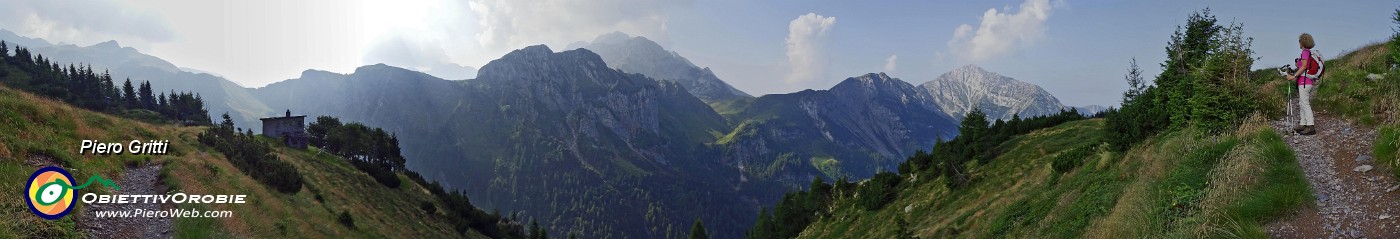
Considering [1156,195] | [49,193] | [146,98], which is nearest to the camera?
[1156,195]

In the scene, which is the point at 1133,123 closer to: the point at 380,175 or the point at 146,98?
the point at 380,175

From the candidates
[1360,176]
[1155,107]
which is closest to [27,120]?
[1360,176]

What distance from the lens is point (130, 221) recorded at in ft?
64.3

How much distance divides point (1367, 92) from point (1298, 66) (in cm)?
223

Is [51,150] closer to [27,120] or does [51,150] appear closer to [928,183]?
[27,120]

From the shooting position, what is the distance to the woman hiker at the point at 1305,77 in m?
13.8

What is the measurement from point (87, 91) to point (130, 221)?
14116 centimetres

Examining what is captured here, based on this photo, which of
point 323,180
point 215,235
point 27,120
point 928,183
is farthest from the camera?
point 323,180

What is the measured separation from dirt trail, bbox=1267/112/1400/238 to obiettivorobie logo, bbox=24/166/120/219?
30836 mm

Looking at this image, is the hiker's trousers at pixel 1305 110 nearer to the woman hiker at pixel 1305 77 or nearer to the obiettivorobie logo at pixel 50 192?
the woman hiker at pixel 1305 77

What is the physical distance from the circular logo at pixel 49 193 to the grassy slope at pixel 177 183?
30cm

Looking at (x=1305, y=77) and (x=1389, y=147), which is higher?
(x=1305, y=77)

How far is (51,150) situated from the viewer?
2252 cm

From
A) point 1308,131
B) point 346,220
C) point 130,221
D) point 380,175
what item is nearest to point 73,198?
point 130,221
